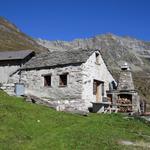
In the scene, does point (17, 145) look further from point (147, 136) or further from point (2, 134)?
point (147, 136)

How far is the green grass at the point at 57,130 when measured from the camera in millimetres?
21531

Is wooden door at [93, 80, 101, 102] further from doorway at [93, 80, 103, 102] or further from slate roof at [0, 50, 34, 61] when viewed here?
slate roof at [0, 50, 34, 61]

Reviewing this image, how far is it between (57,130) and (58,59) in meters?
20.6

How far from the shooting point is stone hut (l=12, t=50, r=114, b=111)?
139ft

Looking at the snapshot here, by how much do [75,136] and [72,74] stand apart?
1969 centimetres

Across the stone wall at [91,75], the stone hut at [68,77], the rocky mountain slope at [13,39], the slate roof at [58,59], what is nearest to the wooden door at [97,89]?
the stone hut at [68,77]

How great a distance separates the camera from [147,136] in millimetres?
26453

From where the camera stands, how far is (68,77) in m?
43.1

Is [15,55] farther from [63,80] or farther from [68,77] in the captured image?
[68,77]

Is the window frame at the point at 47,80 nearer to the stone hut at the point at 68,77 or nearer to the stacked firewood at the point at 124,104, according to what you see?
the stone hut at the point at 68,77

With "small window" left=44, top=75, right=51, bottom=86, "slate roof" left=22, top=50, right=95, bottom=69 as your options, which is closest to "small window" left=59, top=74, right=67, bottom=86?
"slate roof" left=22, top=50, right=95, bottom=69

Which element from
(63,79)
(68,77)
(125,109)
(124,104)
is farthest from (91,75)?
(125,109)

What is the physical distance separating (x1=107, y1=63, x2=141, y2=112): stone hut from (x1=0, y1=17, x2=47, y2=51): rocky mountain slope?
78.2 metres

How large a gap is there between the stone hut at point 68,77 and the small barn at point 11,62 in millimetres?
1380
